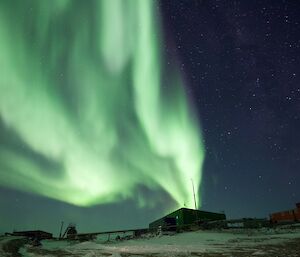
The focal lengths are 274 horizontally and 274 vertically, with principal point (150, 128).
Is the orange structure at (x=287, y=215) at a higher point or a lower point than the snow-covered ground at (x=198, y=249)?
higher

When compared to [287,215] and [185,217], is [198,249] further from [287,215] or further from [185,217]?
[185,217]

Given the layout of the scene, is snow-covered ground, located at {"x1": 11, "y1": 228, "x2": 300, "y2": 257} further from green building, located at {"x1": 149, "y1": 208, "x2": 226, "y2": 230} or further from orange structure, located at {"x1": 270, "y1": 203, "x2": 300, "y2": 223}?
green building, located at {"x1": 149, "y1": 208, "x2": 226, "y2": 230}

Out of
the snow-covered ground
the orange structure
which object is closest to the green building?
the orange structure

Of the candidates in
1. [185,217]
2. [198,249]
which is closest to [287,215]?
[185,217]

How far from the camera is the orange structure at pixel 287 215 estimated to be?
44562 mm

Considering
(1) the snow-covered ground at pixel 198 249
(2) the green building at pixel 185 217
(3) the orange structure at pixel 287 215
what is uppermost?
(2) the green building at pixel 185 217

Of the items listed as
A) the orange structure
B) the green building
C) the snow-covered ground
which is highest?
the green building

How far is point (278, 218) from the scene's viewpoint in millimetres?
50250

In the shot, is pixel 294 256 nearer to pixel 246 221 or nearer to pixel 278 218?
pixel 246 221

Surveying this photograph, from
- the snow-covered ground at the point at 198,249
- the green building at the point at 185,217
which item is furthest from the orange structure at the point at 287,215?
the snow-covered ground at the point at 198,249

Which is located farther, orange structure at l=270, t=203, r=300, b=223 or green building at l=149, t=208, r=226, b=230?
green building at l=149, t=208, r=226, b=230

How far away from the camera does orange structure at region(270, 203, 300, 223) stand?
4456 centimetres

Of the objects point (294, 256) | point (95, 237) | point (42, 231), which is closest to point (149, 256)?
point (294, 256)

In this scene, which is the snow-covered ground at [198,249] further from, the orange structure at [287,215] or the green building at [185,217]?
the green building at [185,217]
